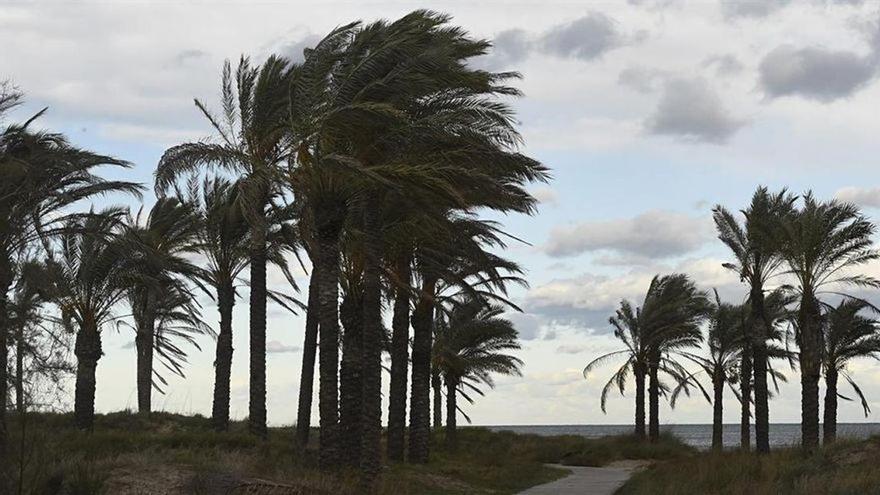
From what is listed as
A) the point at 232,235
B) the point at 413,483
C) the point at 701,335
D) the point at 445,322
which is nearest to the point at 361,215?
the point at 413,483

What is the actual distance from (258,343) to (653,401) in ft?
73.8

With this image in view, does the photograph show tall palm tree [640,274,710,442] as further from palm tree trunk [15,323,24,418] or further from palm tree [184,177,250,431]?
palm tree trunk [15,323,24,418]

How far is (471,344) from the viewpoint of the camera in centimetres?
4356

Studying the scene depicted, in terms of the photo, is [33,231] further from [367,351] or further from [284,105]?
[367,351]

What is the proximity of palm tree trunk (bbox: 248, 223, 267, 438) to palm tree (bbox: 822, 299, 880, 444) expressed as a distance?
22054 millimetres

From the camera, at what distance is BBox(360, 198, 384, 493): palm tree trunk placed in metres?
22.2

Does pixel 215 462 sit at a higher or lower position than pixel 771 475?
higher

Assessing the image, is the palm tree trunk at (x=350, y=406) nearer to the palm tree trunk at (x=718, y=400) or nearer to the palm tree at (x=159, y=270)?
the palm tree at (x=159, y=270)

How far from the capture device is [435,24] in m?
21.5

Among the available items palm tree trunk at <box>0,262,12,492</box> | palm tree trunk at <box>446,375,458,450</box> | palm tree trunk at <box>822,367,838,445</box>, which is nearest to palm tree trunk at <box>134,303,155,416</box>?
palm tree trunk at <box>446,375,458,450</box>

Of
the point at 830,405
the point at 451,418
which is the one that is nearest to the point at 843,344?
the point at 830,405

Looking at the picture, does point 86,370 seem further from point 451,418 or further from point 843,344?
point 843,344

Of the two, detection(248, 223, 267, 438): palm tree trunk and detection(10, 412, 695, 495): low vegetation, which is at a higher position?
detection(248, 223, 267, 438): palm tree trunk

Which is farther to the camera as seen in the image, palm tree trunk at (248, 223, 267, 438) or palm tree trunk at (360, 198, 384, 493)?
palm tree trunk at (248, 223, 267, 438)
